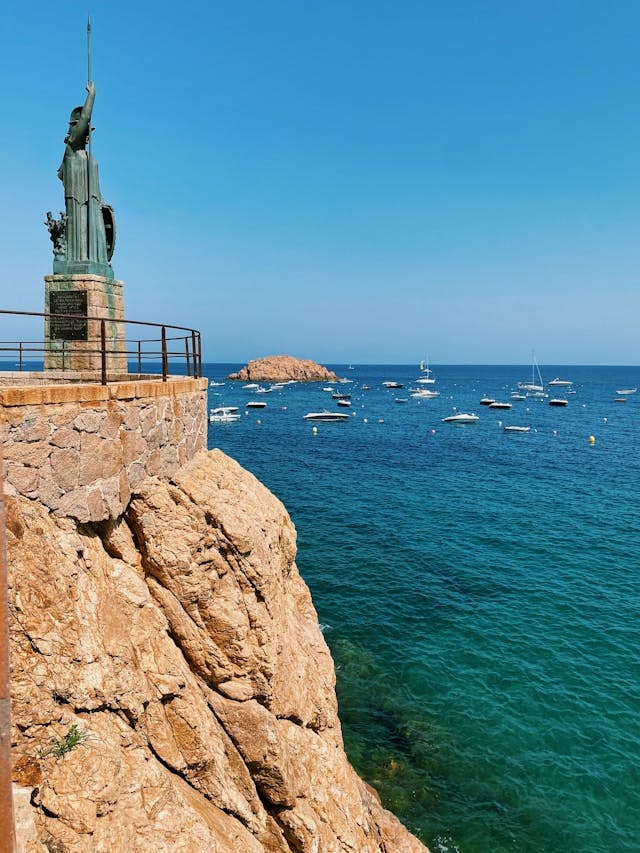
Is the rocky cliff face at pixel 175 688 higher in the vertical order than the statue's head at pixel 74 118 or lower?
lower

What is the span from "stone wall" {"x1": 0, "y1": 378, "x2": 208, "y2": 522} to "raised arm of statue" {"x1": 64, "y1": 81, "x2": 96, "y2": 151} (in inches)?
382

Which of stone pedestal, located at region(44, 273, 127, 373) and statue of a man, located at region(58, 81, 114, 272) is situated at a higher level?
statue of a man, located at region(58, 81, 114, 272)

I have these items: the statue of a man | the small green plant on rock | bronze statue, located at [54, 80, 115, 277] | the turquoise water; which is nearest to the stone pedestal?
bronze statue, located at [54, 80, 115, 277]

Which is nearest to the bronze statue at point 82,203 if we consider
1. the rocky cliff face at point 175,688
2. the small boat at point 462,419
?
the rocky cliff face at point 175,688

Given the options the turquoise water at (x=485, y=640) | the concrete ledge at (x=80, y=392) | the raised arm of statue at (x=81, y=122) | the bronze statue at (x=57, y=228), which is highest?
Result: the raised arm of statue at (x=81, y=122)

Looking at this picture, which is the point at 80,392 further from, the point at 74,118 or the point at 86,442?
the point at 74,118

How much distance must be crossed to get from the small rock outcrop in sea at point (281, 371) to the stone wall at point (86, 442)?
15111 centimetres

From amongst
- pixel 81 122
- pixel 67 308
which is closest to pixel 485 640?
pixel 67 308

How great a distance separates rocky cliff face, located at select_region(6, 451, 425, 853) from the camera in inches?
220

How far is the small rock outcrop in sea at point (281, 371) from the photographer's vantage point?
161m

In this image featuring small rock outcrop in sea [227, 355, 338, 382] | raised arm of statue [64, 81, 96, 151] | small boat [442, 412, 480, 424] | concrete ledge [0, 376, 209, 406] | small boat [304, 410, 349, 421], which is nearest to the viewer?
concrete ledge [0, 376, 209, 406]

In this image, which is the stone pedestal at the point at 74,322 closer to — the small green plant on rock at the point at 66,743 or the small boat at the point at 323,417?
the small green plant on rock at the point at 66,743

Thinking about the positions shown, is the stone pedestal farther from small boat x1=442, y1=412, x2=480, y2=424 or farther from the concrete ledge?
small boat x1=442, y1=412, x2=480, y2=424

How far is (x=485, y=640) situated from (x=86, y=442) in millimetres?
16659
